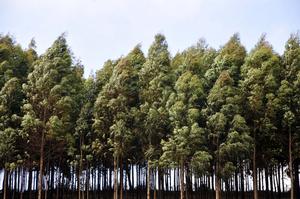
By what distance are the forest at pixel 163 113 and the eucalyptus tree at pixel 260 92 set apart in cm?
5

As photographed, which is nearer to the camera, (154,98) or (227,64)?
(227,64)

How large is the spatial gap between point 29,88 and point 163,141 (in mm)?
7620

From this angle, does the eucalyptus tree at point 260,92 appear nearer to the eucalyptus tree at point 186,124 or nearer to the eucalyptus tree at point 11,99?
the eucalyptus tree at point 186,124

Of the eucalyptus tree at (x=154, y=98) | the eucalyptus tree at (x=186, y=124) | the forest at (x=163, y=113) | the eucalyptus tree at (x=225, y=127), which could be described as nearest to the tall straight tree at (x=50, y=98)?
the forest at (x=163, y=113)

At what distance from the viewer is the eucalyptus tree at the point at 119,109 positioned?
18.5 metres

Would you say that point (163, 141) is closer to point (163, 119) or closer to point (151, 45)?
point (163, 119)

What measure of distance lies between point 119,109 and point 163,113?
2426 mm

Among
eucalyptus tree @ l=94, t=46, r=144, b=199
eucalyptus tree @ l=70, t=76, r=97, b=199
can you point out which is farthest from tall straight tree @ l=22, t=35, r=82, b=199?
eucalyptus tree @ l=94, t=46, r=144, b=199

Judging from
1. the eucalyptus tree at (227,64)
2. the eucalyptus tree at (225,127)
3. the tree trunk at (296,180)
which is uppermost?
the eucalyptus tree at (227,64)

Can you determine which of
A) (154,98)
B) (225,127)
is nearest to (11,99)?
(154,98)

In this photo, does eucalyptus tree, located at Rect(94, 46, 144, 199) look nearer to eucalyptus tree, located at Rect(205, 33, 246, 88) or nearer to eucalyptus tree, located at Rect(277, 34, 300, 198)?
eucalyptus tree, located at Rect(205, 33, 246, 88)

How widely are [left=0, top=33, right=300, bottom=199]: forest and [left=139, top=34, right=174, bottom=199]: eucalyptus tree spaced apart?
0.06m

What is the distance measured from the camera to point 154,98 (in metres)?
19.2

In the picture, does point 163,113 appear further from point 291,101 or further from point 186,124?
point 291,101
